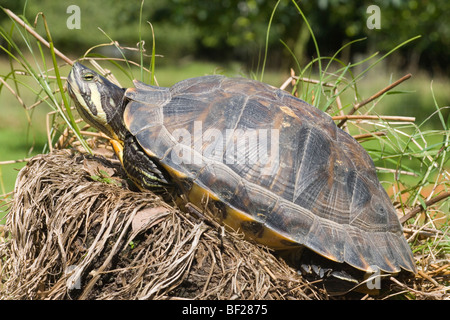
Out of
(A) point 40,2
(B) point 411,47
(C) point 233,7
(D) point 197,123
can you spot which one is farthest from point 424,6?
(A) point 40,2

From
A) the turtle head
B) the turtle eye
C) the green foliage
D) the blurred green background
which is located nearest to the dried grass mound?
the turtle head

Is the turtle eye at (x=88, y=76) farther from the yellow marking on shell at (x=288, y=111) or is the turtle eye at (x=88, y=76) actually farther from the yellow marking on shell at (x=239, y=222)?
the yellow marking on shell at (x=288, y=111)

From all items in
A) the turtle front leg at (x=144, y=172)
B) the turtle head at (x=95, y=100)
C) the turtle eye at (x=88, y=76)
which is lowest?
the turtle front leg at (x=144, y=172)

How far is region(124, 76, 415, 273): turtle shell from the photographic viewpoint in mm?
1972

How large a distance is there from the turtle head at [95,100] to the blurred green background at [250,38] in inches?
54.9

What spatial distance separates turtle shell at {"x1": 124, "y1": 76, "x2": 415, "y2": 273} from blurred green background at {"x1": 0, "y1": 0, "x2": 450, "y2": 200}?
1.50 meters

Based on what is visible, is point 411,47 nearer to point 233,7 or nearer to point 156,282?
point 233,7

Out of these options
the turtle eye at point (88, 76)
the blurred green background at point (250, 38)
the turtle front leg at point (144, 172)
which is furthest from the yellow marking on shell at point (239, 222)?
the blurred green background at point (250, 38)

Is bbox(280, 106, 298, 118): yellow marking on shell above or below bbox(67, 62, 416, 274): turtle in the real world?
above

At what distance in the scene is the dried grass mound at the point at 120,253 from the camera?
1.70 metres

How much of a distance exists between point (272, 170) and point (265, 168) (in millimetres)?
35

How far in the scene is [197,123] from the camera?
2121 mm

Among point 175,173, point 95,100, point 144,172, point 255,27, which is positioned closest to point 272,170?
point 175,173

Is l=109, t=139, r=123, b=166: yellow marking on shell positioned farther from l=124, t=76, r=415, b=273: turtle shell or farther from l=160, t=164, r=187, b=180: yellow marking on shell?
l=160, t=164, r=187, b=180: yellow marking on shell
